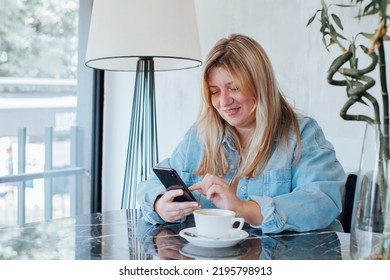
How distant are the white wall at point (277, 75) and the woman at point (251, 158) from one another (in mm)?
421

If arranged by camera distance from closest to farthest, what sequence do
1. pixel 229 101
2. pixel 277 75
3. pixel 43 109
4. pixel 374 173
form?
1. pixel 374 173
2. pixel 229 101
3. pixel 277 75
4. pixel 43 109

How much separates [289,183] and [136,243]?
50 centimetres

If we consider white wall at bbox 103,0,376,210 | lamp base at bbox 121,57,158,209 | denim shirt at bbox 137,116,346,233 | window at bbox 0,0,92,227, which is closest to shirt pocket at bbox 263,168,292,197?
denim shirt at bbox 137,116,346,233

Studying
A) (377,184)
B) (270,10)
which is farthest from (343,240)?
(270,10)

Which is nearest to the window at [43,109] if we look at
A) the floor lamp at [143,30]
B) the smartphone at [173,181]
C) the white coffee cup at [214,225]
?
the floor lamp at [143,30]

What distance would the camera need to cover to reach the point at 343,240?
1093 millimetres

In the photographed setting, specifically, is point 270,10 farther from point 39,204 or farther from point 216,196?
point 39,204

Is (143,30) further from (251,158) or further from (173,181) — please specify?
Result: (173,181)

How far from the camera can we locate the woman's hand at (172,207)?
3.90ft

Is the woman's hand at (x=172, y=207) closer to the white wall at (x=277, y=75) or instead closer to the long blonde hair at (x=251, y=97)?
the long blonde hair at (x=251, y=97)

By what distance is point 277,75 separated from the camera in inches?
81.1

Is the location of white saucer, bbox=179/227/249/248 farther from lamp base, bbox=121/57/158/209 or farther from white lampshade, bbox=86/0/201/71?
lamp base, bbox=121/57/158/209

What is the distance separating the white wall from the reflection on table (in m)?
0.77

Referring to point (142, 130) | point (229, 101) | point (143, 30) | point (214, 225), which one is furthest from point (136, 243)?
point (142, 130)
